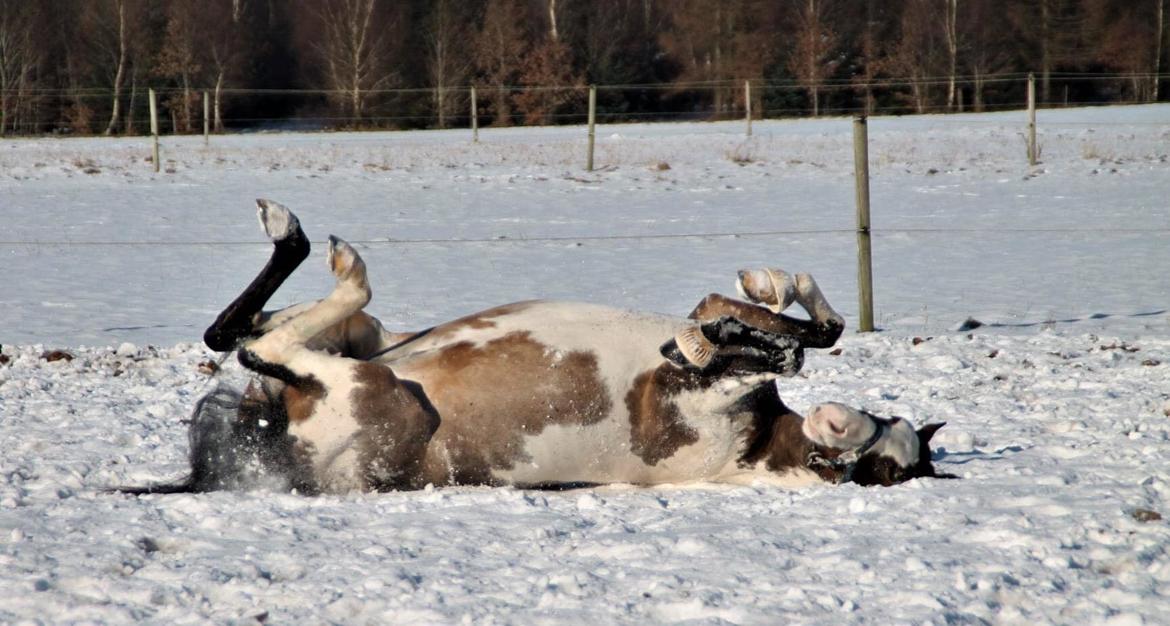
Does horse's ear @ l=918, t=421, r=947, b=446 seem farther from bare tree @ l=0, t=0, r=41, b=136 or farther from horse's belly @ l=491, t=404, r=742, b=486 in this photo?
bare tree @ l=0, t=0, r=41, b=136

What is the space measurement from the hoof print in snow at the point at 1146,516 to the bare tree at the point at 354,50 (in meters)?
38.1

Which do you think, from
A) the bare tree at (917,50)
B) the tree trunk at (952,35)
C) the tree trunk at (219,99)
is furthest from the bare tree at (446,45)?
the tree trunk at (952,35)

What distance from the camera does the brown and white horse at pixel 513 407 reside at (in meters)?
3.47

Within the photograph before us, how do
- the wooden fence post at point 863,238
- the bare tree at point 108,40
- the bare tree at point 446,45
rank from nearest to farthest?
the wooden fence post at point 863,238
the bare tree at point 108,40
the bare tree at point 446,45

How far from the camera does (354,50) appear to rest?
41.1m

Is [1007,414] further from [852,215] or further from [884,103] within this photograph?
[884,103]

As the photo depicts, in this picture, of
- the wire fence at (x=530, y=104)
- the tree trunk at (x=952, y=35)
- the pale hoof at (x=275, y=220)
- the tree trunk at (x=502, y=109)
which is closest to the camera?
the pale hoof at (x=275, y=220)

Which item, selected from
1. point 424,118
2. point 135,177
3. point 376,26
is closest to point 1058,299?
point 135,177

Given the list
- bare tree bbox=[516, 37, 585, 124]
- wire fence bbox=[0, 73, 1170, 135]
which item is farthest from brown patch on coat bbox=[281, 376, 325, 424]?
bare tree bbox=[516, 37, 585, 124]

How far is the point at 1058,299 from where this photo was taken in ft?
28.3

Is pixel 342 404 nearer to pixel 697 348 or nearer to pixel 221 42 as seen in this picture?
pixel 697 348

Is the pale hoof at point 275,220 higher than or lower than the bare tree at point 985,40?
lower

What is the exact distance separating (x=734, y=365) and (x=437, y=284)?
6.25 metres

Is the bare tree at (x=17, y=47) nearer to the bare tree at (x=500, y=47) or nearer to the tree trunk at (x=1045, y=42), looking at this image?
the bare tree at (x=500, y=47)
